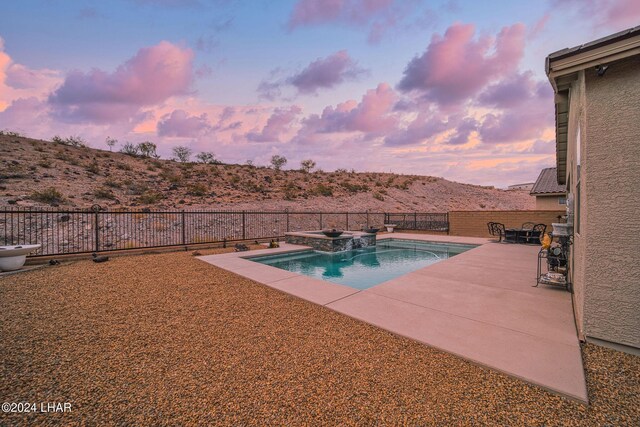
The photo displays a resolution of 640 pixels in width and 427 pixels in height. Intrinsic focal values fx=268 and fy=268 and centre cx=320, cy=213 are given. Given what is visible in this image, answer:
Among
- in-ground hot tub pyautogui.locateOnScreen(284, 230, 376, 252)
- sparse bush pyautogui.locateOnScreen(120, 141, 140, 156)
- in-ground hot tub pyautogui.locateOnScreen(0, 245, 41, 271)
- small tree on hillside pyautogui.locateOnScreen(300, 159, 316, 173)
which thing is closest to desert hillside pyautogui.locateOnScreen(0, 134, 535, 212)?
sparse bush pyautogui.locateOnScreen(120, 141, 140, 156)

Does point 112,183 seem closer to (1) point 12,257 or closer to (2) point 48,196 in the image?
(2) point 48,196

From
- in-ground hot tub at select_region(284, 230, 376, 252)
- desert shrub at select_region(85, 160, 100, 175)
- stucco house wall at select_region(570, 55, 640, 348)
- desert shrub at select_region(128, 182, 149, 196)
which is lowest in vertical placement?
in-ground hot tub at select_region(284, 230, 376, 252)

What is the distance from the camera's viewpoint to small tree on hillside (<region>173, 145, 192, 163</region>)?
39331mm

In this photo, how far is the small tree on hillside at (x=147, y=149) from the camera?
35906 mm

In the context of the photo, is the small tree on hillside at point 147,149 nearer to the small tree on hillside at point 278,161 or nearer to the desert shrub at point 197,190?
the desert shrub at point 197,190

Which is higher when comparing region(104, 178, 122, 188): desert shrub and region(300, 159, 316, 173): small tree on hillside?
region(300, 159, 316, 173): small tree on hillside

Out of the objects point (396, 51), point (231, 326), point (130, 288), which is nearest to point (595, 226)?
point (231, 326)

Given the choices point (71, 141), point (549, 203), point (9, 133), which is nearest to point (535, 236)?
point (549, 203)

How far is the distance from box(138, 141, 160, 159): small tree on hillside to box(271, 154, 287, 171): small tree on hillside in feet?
57.1

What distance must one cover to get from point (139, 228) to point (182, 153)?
88.4ft

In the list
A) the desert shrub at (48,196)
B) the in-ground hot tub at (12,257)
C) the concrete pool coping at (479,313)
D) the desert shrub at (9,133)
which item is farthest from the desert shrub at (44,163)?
the concrete pool coping at (479,313)

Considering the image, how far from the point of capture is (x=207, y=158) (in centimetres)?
4150

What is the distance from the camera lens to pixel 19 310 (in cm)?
457

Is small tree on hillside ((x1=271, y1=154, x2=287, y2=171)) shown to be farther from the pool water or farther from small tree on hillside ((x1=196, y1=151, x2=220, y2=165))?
the pool water
